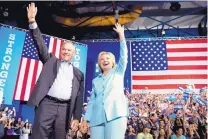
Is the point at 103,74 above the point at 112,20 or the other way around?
the other way around

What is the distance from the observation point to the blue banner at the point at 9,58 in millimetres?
4336

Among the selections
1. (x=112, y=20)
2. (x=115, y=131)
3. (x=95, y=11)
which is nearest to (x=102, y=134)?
(x=115, y=131)

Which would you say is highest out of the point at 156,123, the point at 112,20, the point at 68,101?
the point at 112,20

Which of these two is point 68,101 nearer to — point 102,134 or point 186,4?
point 102,134

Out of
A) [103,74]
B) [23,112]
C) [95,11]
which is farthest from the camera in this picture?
[95,11]

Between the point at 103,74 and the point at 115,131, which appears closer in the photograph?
the point at 115,131

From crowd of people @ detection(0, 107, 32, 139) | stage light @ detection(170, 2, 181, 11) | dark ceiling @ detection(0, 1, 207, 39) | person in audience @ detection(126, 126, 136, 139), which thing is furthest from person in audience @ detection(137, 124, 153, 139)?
stage light @ detection(170, 2, 181, 11)

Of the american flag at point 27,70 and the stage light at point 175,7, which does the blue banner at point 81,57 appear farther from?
the stage light at point 175,7

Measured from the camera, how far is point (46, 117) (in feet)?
5.25

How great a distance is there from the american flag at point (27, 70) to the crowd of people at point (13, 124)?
0.61 meters

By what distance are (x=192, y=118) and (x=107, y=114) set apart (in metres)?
4.00

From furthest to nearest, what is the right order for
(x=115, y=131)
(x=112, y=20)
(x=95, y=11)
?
(x=95, y=11) < (x=112, y=20) < (x=115, y=131)

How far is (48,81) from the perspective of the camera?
1.69 m

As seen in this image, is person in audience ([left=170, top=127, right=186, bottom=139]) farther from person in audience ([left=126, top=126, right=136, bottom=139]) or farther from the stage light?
the stage light
